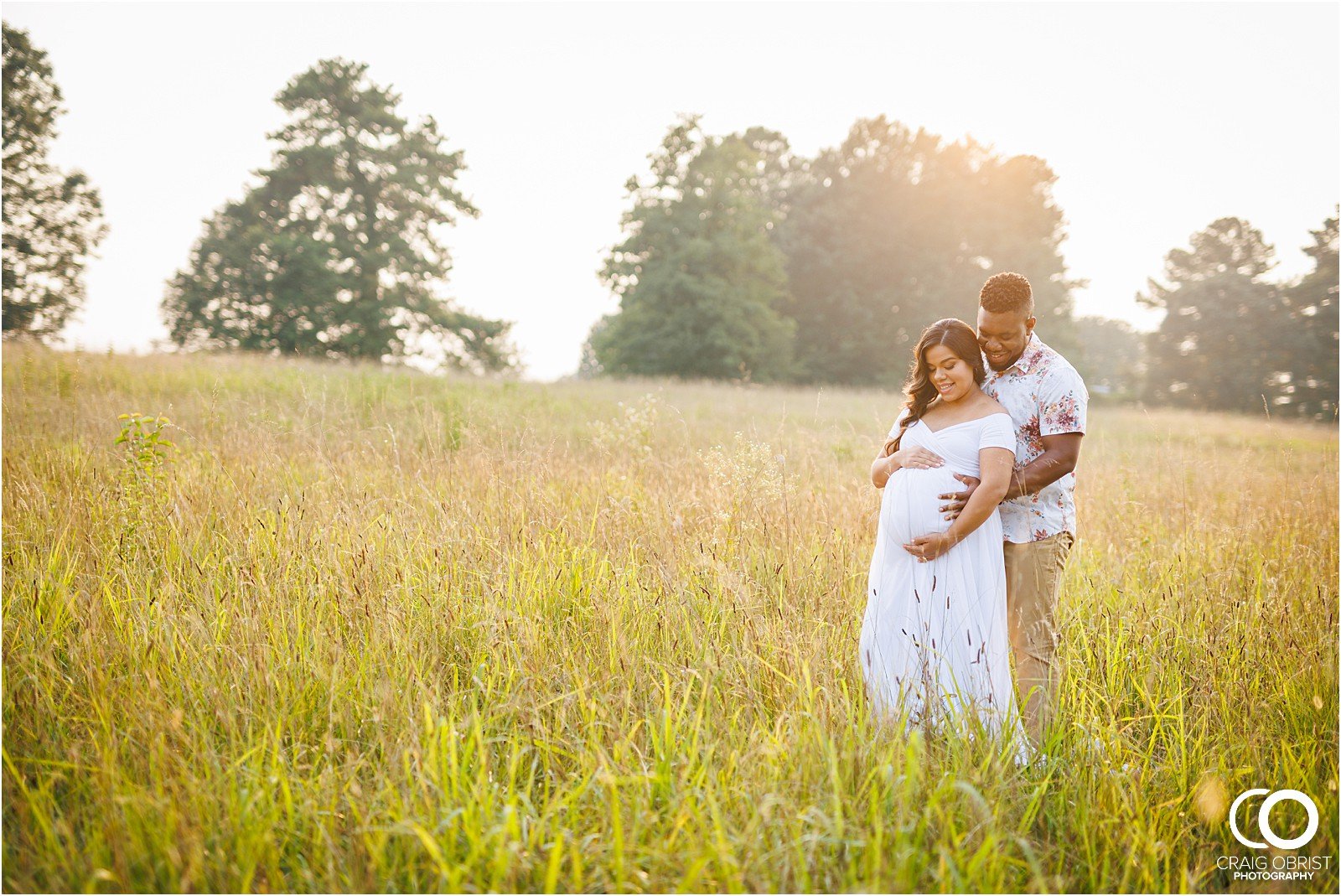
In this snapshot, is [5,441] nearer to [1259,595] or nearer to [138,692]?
[138,692]

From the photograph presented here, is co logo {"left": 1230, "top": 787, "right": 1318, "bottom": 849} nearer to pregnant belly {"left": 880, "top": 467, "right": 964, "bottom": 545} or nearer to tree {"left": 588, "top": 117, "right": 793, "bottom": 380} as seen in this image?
pregnant belly {"left": 880, "top": 467, "right": 964, "bottom": 545}

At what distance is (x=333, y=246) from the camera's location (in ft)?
75.8

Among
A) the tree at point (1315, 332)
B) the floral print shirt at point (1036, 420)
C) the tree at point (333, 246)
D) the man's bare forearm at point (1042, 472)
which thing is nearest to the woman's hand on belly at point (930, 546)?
the man's bare forearm at point (1042, 472)

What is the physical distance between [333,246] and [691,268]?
13309 millimetres

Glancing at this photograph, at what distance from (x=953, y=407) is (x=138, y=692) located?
3242 mm

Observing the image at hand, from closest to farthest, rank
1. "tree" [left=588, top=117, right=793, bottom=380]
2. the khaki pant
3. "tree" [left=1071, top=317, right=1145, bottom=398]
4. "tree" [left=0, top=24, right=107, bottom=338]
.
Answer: the khaki pant → "tree" [left=0, top=24, right=107, bottom=338] → "tree" [left=588, top=117, right=793, bottom=380] → "tree" [left=1071, top=317, right=1145, bottom=398]

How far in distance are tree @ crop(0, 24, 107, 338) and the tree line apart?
0.20ft

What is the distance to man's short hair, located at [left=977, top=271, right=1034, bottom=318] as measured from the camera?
8.90 ft

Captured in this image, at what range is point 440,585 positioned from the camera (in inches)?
124

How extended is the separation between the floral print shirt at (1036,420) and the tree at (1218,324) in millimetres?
36776

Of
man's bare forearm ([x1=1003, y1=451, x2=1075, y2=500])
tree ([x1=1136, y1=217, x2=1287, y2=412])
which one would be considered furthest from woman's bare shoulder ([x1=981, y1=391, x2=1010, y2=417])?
tree ([x1=1136, y1=217, x2=1287, y2=412])

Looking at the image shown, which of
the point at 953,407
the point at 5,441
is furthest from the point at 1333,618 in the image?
the point at 5,441

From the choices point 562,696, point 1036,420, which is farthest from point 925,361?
point 562,696

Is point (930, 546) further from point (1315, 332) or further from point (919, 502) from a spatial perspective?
point (1315, 332)
